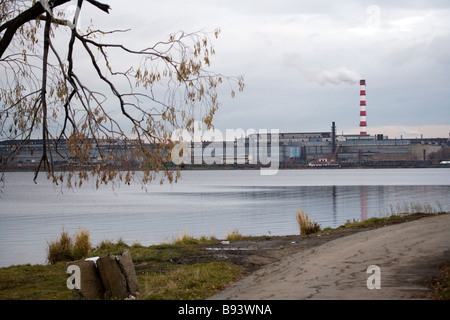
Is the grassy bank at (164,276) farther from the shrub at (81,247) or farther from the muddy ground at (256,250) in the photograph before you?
the shrub at (81,247)

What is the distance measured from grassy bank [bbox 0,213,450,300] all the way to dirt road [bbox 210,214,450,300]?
1.20 ft

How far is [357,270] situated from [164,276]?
354 cm

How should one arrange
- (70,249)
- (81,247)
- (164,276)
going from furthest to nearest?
(70,249), (81,247), (164,276)

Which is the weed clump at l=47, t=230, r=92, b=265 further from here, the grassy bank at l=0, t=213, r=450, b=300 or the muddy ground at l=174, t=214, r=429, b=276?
the muddy ground at l=174, t=214, r=429, b=276

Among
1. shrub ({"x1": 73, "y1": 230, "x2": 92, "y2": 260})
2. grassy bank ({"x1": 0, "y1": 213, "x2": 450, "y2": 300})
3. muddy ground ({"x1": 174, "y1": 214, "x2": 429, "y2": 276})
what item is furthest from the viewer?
shrub ({"x1": 73, "y1": 230, "x2": 92, "y2": 260})

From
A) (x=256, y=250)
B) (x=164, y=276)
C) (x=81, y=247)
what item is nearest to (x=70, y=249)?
(x=81, y=247)

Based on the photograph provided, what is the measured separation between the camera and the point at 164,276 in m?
11.9

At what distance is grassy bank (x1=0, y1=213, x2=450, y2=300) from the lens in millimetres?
10531

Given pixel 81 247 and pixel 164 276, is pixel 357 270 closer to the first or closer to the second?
pixel 164 276

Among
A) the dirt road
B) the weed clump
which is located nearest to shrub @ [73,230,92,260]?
the weed clump

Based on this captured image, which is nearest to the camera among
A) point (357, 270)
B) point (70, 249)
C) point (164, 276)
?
point (357, 270)

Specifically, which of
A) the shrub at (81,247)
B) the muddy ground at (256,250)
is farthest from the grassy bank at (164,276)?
the shrub at (81,247)

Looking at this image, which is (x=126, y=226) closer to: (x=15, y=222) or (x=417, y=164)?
(x=15, y=222)
